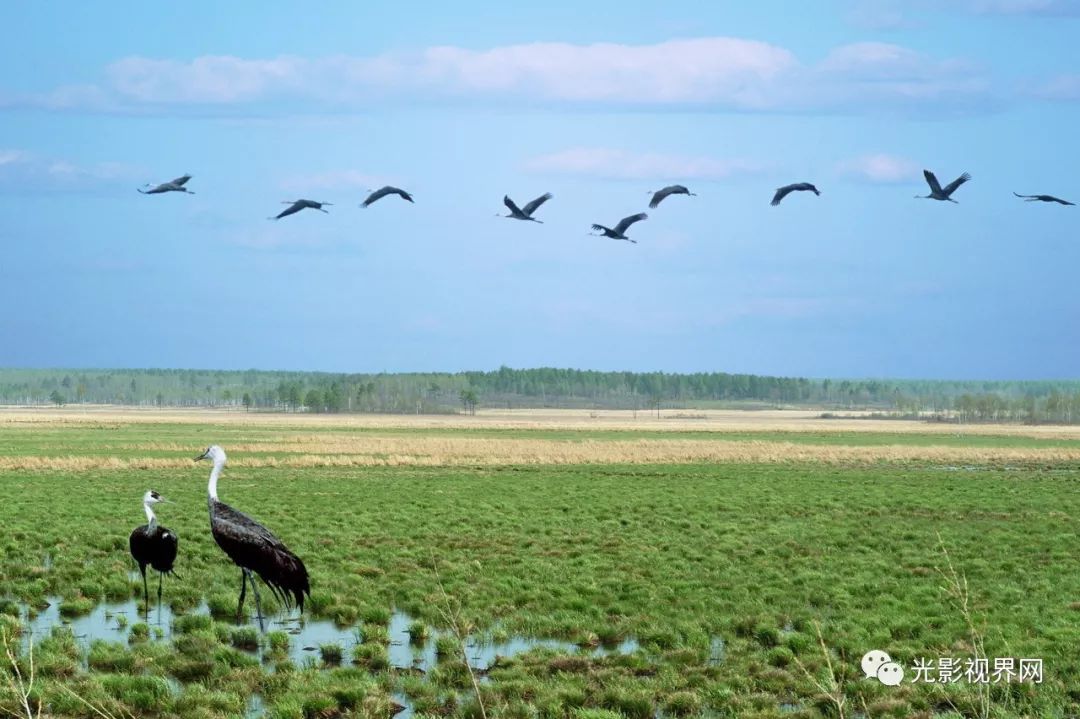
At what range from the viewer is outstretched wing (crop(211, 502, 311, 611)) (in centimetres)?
1386

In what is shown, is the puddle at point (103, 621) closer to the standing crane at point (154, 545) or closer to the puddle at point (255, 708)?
the standing crane at point (154, 545)

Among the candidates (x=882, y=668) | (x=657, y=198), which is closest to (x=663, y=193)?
(x=657, y=198)

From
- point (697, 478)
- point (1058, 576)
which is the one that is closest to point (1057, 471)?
point (697, 478)

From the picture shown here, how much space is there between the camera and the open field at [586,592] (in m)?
10.8

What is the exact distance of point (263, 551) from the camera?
45.6 ft

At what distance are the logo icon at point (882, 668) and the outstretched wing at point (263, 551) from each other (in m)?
5.93

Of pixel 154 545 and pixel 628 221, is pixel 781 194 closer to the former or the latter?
pixel 628 221

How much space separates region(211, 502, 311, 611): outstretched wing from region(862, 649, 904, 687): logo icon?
234 inches

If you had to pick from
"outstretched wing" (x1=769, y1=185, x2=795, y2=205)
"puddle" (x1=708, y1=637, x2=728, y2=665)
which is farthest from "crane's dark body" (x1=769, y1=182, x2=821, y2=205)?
"puddle" (x1=708, y1=637, x2=728, y2=665)

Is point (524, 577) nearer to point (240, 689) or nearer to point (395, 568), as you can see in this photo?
point (395, 568)

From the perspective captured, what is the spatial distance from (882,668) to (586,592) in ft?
19.0

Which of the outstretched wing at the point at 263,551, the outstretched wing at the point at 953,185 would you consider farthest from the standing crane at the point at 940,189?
the outstretched wing at the point at 263,551

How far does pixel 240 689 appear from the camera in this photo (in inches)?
437

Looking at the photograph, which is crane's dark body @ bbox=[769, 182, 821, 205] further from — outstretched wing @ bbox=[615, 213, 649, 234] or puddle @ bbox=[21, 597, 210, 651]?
puddle @ bbox=[21, 597, 210, 651]
